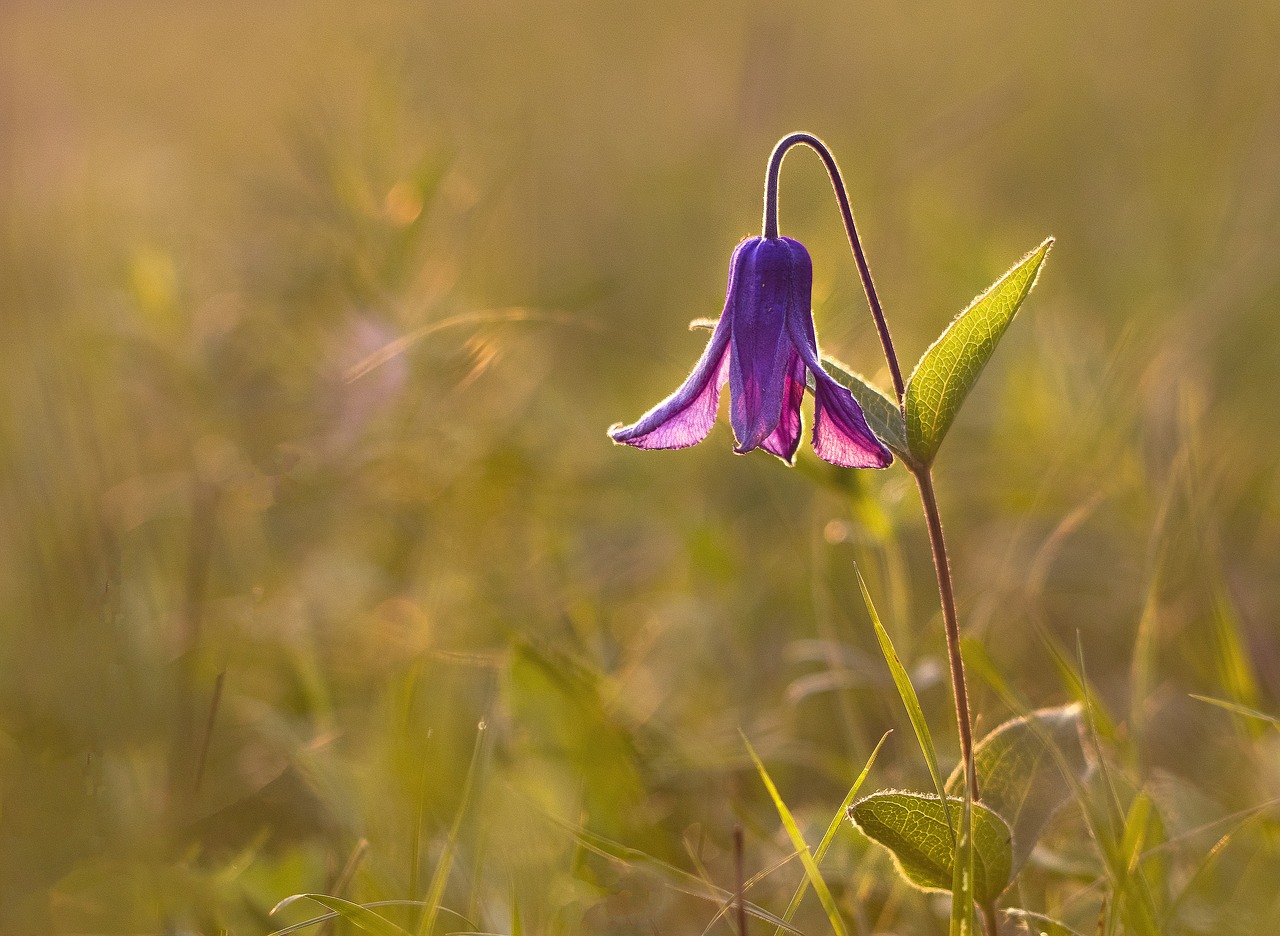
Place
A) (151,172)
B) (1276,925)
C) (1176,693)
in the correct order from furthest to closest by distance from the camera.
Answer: (151,172)
(1176,693)
(1276,925)

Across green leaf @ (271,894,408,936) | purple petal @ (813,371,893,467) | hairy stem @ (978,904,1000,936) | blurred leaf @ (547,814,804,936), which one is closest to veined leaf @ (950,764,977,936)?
hairy stem @ (978,904,1000,936)

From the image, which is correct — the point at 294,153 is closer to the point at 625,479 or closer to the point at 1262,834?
the point at 625,479

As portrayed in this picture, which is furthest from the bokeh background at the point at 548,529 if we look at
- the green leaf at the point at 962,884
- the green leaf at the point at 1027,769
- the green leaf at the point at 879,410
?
the green leaf at the point at 879,410

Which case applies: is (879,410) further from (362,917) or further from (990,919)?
(362,917)

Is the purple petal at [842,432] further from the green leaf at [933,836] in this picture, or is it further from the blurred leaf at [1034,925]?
the blurred leaf at [1034,925]

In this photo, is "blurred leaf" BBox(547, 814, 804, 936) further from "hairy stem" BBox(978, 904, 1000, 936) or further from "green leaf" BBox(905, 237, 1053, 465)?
"green leaf" BBox(905, 237, 1053, 465)

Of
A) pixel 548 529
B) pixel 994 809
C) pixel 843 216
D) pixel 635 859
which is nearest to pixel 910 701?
pixel 994 809

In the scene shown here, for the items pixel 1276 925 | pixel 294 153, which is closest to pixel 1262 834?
pixel 1276 925

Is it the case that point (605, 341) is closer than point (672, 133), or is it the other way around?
point (605, 341)
